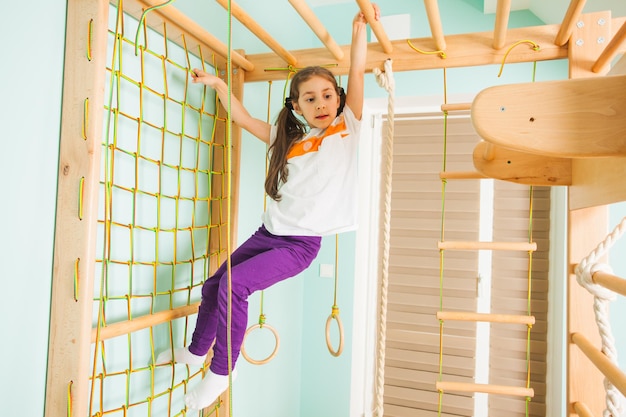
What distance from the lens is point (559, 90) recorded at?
667 mm

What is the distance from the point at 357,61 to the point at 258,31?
0.33m

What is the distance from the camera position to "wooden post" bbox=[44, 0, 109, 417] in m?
0.98

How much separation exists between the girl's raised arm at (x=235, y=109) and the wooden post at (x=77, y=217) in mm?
457

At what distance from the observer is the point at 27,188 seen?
1.02 m

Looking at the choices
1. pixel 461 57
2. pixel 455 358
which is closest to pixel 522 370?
pixel 455 358

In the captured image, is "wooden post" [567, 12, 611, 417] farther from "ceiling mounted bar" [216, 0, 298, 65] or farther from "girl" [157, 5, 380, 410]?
"ceiling mounted bar" [216, 0, 298, 65]

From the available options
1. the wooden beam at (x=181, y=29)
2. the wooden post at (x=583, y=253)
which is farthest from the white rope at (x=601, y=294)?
the wooden beam at (x=181, y=29)

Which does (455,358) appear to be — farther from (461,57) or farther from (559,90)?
(559,90)

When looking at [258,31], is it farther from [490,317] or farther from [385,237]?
[490,317]

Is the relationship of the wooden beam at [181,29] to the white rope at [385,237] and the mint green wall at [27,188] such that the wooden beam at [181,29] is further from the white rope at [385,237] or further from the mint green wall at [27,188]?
the white rope at [385,237]

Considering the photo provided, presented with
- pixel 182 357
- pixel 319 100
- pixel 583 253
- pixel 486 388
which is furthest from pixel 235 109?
pixel 486 388

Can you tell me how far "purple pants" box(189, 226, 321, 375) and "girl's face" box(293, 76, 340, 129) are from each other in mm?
391

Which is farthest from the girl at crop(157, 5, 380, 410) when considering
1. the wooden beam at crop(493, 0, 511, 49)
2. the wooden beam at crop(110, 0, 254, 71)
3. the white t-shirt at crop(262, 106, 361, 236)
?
the wooden beam at crop(493, 0, 511, 49)

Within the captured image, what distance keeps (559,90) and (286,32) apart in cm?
204
